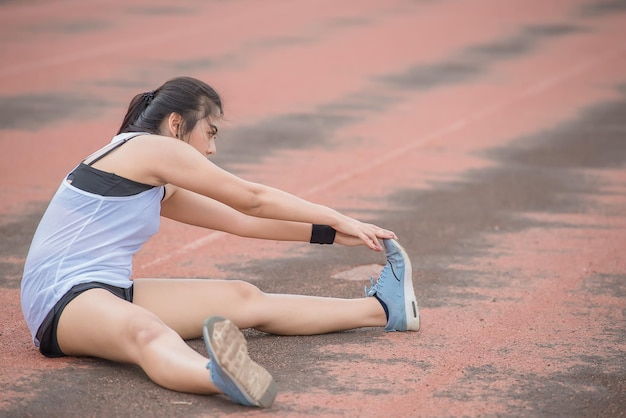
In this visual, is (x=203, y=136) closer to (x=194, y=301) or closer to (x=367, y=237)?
(x=194, y=301)

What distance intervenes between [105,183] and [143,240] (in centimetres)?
38

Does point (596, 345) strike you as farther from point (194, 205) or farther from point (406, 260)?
point (194, 205)

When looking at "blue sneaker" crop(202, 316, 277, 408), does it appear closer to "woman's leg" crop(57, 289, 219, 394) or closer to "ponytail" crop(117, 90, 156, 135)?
"woman's leg" crop(57, 289, 219, 394)

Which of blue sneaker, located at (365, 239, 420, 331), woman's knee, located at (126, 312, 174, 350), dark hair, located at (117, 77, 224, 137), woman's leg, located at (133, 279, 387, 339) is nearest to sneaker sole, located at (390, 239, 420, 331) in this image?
blue sneaker, located at (365, 239, 420, 331)

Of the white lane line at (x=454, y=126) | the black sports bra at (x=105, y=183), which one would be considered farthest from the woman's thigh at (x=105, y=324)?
the white lane line at (x=454, y=126)

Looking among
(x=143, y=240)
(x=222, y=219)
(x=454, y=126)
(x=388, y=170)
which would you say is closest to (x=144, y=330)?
(x=143, y=240)

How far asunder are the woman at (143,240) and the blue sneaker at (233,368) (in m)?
0.02

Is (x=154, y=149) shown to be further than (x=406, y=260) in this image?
No

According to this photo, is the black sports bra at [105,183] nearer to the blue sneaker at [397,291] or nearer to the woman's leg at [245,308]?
the woman's leg at [245,308]

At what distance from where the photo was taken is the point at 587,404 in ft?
16.4

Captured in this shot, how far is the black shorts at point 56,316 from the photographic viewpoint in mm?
5070

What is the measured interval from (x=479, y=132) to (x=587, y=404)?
321 inches

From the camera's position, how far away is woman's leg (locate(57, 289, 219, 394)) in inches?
186

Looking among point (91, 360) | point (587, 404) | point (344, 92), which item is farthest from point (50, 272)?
point (344, 92)
